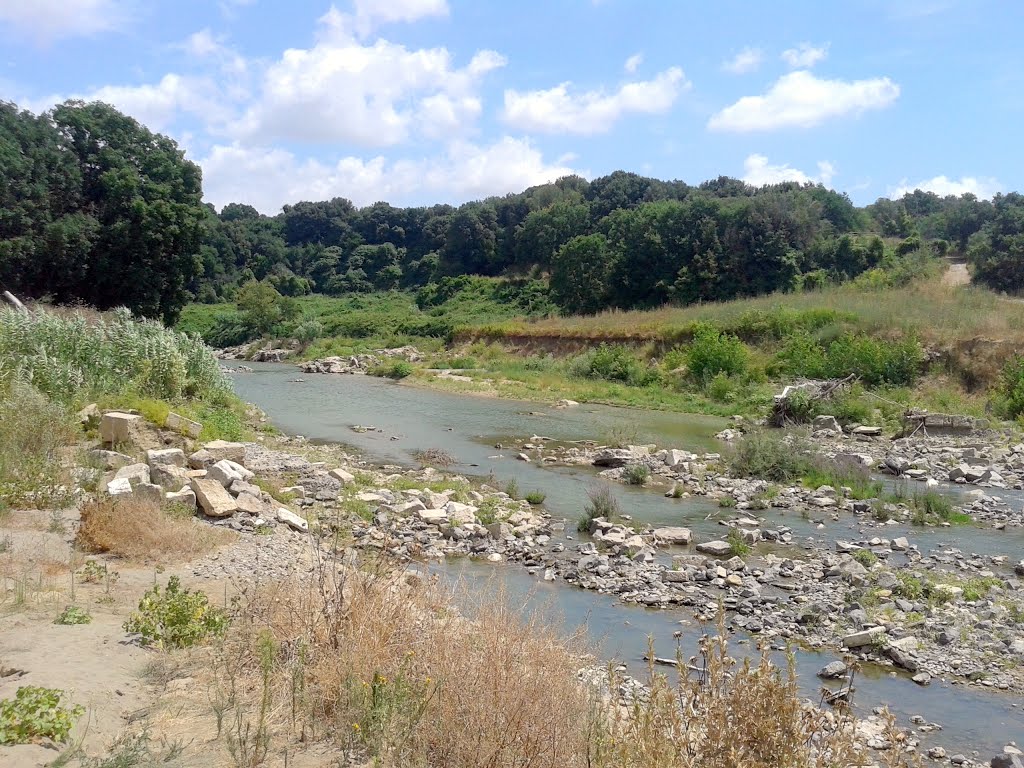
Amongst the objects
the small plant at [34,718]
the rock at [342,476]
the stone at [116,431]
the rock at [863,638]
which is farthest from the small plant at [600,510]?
the small plant at [34,718]

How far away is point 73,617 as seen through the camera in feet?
20.7

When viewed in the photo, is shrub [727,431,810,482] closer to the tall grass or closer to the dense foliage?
the tall grass

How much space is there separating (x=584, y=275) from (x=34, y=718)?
5582 cm

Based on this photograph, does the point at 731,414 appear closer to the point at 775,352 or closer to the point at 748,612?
the point at 775,352

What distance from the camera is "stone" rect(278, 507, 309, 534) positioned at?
10977 millimetres

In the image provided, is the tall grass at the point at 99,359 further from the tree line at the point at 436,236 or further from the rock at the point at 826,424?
the rock at the point at 826,424

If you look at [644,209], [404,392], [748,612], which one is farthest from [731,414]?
[644,209]

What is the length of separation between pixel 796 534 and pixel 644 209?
50196 mm

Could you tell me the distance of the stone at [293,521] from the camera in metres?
11.0

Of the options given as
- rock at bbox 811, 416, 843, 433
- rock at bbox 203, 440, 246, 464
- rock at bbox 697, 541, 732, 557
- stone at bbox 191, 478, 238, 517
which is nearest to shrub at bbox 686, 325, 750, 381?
rock at bbox 811, 416, 843, 433

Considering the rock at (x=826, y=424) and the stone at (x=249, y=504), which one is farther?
the rock at (x=826, y=424)

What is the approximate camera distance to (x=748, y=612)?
9.23 m

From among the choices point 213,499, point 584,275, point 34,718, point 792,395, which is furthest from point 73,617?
point 584,275

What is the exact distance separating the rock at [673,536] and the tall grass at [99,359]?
1063 cm
